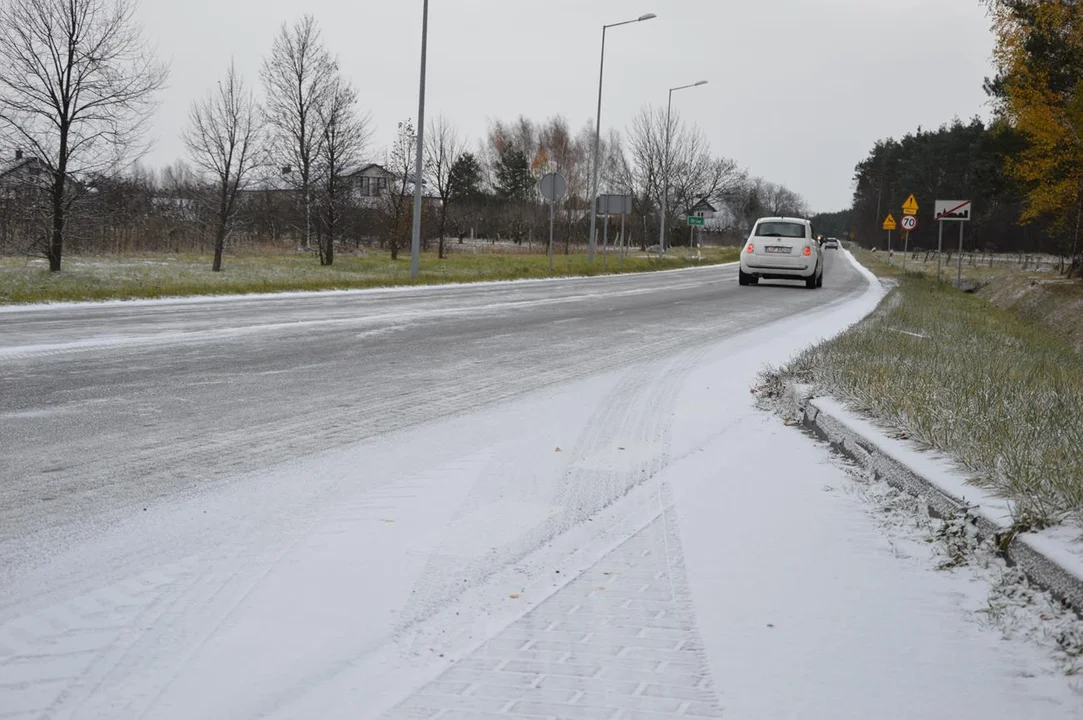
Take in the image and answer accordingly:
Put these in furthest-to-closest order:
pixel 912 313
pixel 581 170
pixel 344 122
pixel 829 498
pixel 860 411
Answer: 1. pixel 581 170
2. pixel 344 122
3. pixel 912 313
4. pixel 860 411
5. pixel 829 498

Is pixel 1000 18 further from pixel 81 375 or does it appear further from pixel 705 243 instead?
pixel 705 243

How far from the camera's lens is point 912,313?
45.6 feet

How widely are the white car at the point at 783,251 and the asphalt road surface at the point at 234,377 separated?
790 cm

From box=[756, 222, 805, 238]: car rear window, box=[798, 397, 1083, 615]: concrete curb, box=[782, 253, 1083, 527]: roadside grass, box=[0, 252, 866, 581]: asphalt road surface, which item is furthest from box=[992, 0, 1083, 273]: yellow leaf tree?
box=[798, 397, 1083, 615]: concrete curb

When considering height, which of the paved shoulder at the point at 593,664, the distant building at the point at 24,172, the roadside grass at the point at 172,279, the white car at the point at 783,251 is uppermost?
the distant building at the point at 24,172

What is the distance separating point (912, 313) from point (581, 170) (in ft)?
261

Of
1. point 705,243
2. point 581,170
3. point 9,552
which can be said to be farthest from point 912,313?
point 705,243

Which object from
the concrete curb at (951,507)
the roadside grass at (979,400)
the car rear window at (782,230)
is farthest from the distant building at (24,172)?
the concrete curb at (951,507)

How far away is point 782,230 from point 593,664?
22.6 m

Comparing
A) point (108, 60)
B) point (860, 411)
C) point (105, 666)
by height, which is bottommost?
point (105, 666)

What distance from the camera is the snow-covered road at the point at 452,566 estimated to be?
252 cm

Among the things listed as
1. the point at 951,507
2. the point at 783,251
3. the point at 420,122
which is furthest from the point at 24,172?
the point at 951,507

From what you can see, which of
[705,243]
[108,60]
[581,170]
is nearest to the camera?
[108,60]

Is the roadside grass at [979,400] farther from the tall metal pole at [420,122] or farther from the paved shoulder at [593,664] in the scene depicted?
the tall metal pole at [420,122]
